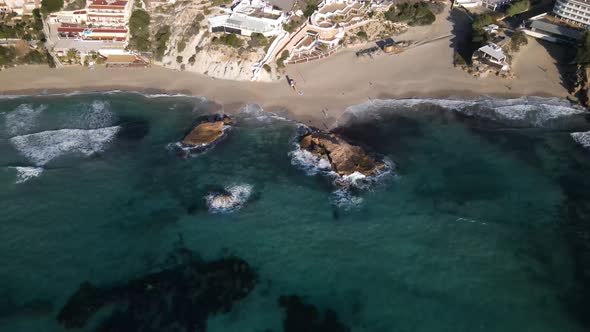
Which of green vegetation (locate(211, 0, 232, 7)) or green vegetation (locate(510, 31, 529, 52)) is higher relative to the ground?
green vegetation (locate(211, 0, 232, 7))

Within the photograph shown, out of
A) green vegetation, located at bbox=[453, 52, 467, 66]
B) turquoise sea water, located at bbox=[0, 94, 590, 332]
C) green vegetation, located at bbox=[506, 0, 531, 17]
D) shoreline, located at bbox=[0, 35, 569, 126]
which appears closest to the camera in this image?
turquoise sea water, located at bbox=[0, 94, 590, 332]

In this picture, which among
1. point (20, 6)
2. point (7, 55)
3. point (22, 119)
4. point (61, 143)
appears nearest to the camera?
point (61, 143)

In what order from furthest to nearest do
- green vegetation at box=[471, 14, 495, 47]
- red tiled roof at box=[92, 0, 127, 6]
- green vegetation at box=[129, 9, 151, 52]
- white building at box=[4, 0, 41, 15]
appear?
1. white building at box=[4, 0, 41, 15]
2. red tiled roof at box=[92, 0, 127, 6]
3. green vegetation at box=[129, 9, 151, 52]
4. green vegetation at box=[471, 14, 495, 47]

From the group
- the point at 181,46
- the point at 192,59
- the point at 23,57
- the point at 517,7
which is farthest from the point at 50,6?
the point at 517,7

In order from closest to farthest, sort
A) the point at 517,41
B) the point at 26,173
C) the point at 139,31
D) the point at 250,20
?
the point at 26,173
the point at 517,41
the point at 250,20
the point at 139,31

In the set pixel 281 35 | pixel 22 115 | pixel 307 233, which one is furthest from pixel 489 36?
pixel 22 115

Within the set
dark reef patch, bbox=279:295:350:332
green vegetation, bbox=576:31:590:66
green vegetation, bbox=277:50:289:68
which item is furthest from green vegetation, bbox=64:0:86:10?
green vegetation, bbox=576:31:590:66

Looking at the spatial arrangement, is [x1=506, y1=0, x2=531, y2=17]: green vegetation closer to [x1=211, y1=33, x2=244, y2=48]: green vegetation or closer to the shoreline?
the shoreline

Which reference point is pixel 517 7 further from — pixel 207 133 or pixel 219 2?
pixel 207 133
